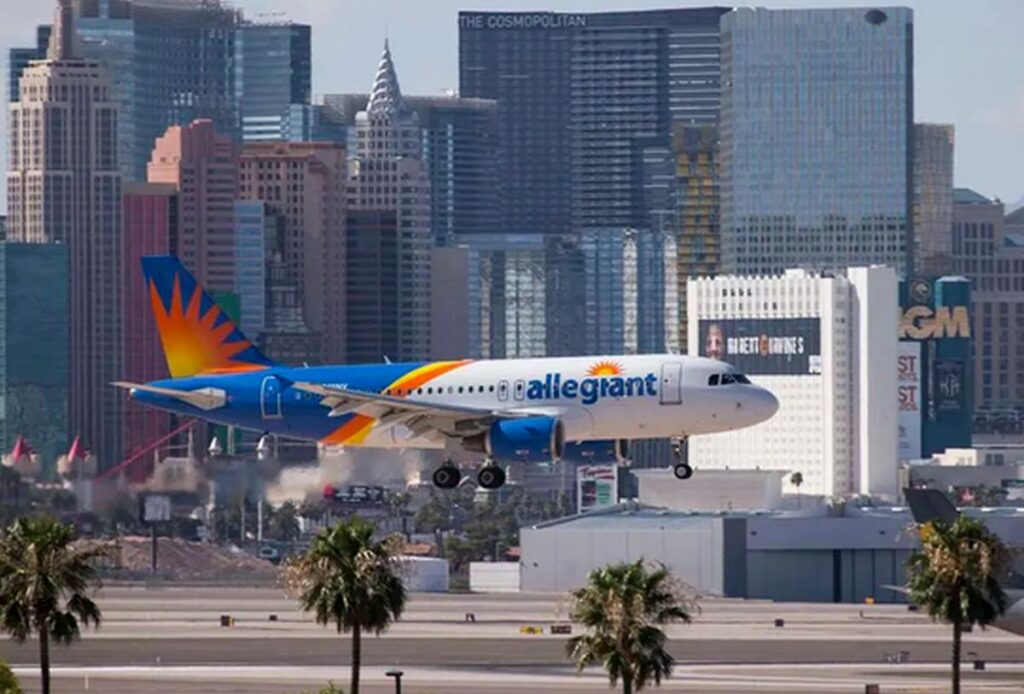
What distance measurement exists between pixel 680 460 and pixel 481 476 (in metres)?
8.27

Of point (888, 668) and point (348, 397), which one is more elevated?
point (348, 397)

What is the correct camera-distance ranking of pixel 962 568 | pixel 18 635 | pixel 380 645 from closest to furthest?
pixel 18 635 < pixel 962 568 < pixel 380 645

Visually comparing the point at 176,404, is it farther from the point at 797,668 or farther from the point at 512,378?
the point at 797,668

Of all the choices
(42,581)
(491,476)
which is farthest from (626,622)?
(491,476)

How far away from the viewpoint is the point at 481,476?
16038cm

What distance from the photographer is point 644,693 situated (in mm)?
152000

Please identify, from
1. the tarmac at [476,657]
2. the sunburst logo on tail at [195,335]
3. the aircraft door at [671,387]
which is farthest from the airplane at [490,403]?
the tarmac at [476,657]

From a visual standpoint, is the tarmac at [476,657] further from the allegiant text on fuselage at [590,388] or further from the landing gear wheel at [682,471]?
the allegiant text on fuselage at [590,388]

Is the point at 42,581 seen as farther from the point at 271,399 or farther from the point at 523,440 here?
the point at 271,399

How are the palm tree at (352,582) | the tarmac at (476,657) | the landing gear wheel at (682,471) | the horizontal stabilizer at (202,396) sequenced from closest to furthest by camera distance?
the palm tree at (352,582)
the landing gear wheel at (682,471)
the tarmac at (476,657)
the horizontal stabilizer at (202,396)

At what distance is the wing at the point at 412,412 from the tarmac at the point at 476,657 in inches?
360

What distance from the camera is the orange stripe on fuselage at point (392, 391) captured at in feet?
532

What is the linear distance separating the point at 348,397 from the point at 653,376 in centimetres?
1266

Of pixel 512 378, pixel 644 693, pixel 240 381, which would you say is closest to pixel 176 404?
pixel 240 381
